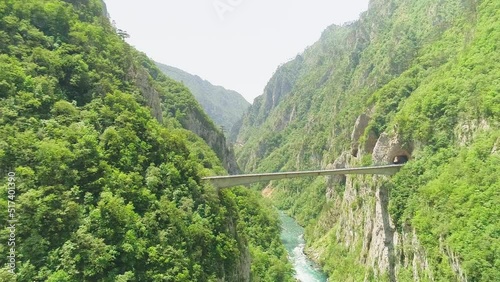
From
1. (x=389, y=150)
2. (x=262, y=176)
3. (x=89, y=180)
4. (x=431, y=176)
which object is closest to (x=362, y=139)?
(x=389, y=150)

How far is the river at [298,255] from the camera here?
57.2 m

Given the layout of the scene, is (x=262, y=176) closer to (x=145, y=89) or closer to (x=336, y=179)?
(x=145, y=89)

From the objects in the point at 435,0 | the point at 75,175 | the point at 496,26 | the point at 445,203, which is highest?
the point at 435,0

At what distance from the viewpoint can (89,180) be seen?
2730 centimetres

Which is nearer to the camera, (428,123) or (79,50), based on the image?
(79,50)

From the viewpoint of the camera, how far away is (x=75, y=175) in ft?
86.6

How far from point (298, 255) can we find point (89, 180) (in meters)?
49.5

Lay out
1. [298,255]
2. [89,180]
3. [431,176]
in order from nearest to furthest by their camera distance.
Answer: [89,180] < [431,176] < [298,255]

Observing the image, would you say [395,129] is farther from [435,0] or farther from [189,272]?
[435,0]

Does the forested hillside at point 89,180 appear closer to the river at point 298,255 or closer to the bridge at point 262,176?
the bridge at point 262,176

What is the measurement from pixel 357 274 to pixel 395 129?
63.2 ft

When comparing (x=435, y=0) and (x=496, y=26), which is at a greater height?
(x=435, y=0)

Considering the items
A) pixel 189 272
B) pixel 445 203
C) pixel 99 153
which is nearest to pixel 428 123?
pixel 445 203

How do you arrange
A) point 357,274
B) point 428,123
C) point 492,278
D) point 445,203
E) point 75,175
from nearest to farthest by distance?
1. point 75,175
2. point 492,278
3. point 445,203
4. point 428,123
5. point 357,274
